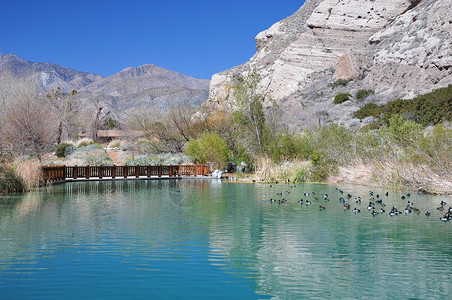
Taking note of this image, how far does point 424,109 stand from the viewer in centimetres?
3531

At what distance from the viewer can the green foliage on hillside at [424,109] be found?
111 feet

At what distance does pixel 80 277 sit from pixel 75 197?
10.3 metres

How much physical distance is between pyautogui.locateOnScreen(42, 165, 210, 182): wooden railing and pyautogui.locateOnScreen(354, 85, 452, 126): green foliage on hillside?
1554cm

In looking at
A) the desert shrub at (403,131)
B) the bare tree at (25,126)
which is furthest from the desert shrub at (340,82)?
the bare tree at (25,126)

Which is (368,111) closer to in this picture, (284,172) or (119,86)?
Answer: (284,172)

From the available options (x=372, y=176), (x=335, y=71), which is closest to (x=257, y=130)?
(x=372, y=176)

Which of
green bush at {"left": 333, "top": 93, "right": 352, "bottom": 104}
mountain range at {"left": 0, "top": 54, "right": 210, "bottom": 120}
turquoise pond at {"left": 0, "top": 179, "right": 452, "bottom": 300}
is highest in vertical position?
mountain range at {"left": 0, "top": 54, "right": 210, "bottom": 120}

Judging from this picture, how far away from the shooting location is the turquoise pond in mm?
5230

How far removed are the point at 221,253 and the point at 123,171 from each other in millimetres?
19790

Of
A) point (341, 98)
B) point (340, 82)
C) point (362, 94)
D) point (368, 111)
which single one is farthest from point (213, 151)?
point (340, 82)

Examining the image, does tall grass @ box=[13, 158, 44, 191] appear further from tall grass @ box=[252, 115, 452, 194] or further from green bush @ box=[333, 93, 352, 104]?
green bush @ box=[333, 93, 352, 104]

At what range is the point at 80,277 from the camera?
18.6 ft

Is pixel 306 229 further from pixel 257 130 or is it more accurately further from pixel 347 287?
pixel 257 130

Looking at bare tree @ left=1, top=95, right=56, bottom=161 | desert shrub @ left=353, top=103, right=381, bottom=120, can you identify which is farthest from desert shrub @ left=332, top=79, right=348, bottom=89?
bare tree @ left=1, top=95, right=56, bottom=161
